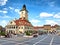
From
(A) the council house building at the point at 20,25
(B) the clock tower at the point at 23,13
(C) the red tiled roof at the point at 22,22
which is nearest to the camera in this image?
(A) the council house building at the point at 20,25

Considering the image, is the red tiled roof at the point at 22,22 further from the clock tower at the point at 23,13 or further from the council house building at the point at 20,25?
the clock tower at the point at 23,13

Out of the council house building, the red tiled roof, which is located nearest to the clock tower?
the council house building

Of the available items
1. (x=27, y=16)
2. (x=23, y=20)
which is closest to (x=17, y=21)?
(x=23, y=20)

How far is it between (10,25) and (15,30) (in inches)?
155

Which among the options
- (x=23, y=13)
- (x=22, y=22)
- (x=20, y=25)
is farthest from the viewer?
(x=23, y=13)

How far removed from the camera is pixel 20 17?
109875mm

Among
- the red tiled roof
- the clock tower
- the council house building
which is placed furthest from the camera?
the clock tower

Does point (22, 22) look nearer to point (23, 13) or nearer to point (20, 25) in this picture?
point (20, 25)

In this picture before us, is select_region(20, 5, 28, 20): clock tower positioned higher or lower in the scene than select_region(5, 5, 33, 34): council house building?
higher

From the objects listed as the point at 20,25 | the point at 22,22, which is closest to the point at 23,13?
the point at 22,22

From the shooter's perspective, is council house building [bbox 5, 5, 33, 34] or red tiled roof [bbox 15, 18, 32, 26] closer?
council house building [bbox 5, 5, 33, 34]

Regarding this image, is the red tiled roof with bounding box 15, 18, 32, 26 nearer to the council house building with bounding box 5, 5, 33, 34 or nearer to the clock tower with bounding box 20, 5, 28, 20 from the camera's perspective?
the council house building with bounding box 5, 5, 33, 34

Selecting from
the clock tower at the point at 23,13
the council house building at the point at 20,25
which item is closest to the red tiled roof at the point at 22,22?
the council house building at the point at 20,25

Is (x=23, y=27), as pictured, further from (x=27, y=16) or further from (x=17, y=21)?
(x=27, y=16)
